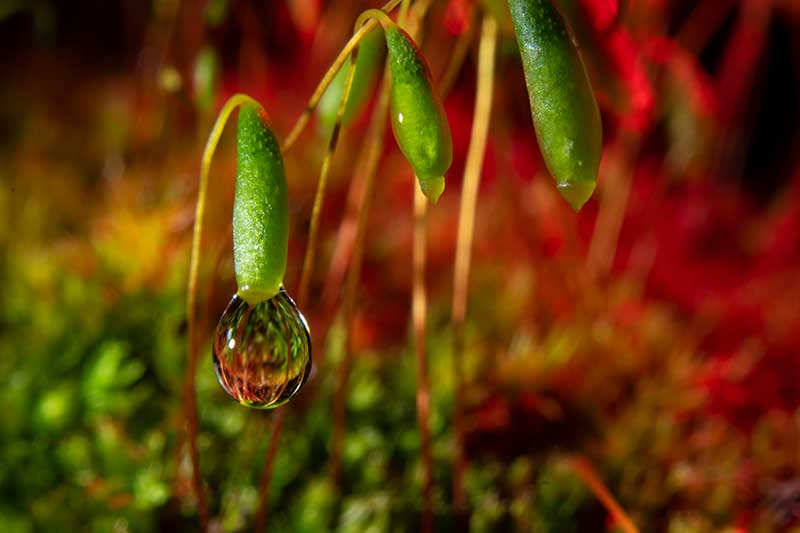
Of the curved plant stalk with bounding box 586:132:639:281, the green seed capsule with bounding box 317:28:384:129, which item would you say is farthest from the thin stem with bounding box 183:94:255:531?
the curved plant stalk with bounding box 586:132:639:281

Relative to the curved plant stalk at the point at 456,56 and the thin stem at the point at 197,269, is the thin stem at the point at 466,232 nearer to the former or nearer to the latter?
the curved plant stalk at the point at 456,56

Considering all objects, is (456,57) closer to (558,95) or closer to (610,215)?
(558,95)

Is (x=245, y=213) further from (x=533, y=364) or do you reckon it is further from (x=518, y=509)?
(x=533, y=364)

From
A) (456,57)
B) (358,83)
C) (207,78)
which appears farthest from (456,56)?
(207,78)

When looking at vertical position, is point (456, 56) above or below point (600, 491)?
above

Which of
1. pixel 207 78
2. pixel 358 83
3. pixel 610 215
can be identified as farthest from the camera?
pixel 610 215

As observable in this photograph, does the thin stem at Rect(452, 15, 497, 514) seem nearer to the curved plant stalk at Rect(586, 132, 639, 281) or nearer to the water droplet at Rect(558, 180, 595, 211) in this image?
the water droplet at Rect(558, 180, 595, 211)

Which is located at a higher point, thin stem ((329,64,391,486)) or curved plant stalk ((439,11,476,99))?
curved plant stalk ((439,11,476,99))

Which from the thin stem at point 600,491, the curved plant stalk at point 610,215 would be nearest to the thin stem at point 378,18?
the thin stem at point 600,491
